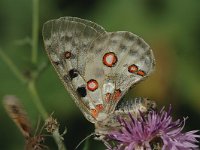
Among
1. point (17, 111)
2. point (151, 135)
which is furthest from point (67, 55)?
point (151, 135)

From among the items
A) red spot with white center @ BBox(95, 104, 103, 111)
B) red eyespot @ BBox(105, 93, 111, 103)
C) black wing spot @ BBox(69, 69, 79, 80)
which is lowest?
red spot with white center @ BBox(95, 104, 103, 111)

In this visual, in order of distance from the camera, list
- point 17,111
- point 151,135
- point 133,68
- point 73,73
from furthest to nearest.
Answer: point 133,68, point 73,73, point 151,135, point 17,111

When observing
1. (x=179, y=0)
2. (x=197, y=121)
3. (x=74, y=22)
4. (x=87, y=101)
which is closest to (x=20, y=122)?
(x=87, y=101)

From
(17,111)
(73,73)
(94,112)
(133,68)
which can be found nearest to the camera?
(17,111)

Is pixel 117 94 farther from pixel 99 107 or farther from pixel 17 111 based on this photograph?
pixel 17 111

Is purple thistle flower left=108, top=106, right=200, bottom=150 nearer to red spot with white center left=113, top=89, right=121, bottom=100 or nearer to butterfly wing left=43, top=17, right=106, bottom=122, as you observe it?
red spot with white center left=113, top=89, right=121, bottom=100

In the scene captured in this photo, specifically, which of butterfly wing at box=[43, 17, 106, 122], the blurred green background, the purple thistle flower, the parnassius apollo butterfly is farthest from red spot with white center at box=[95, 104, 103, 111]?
the blurred green background

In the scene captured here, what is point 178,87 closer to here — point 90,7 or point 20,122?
point 90,7
